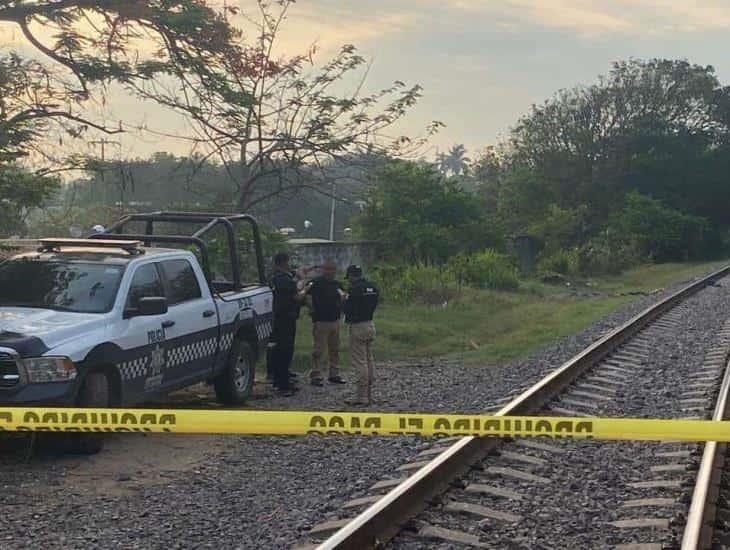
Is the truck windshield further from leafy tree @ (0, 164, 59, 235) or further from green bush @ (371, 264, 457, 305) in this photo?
green bush @ (371, 264, 457, 305)

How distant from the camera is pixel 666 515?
20.1ft

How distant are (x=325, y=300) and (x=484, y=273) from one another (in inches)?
644

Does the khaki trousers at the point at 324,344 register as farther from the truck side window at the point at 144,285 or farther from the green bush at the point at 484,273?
the green bush at the point at 484,273

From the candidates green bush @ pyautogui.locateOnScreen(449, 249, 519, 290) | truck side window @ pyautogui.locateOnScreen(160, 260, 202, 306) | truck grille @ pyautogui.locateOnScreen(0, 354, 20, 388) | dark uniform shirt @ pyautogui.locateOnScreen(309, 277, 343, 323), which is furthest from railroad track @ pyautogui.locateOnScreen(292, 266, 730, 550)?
green bush @ pyautogui.locateOnScreen(449, 249, 519, 290)

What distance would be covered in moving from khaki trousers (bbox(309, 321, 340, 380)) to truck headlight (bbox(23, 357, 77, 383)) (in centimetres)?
490

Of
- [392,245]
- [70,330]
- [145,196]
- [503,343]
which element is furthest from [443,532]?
[392,245]

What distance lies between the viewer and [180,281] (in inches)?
386

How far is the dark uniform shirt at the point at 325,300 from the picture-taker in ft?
39.3

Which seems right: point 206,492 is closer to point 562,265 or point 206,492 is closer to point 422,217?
point 422,217

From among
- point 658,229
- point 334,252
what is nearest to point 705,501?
point 334,252

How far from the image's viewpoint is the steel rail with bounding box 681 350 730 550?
551 cm

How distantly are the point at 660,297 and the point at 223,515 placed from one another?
20075mm

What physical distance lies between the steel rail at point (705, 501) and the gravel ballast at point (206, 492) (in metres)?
2.10

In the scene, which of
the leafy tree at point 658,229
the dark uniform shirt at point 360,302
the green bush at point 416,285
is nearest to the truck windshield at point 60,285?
the dark uniform shirt at point 360,302
